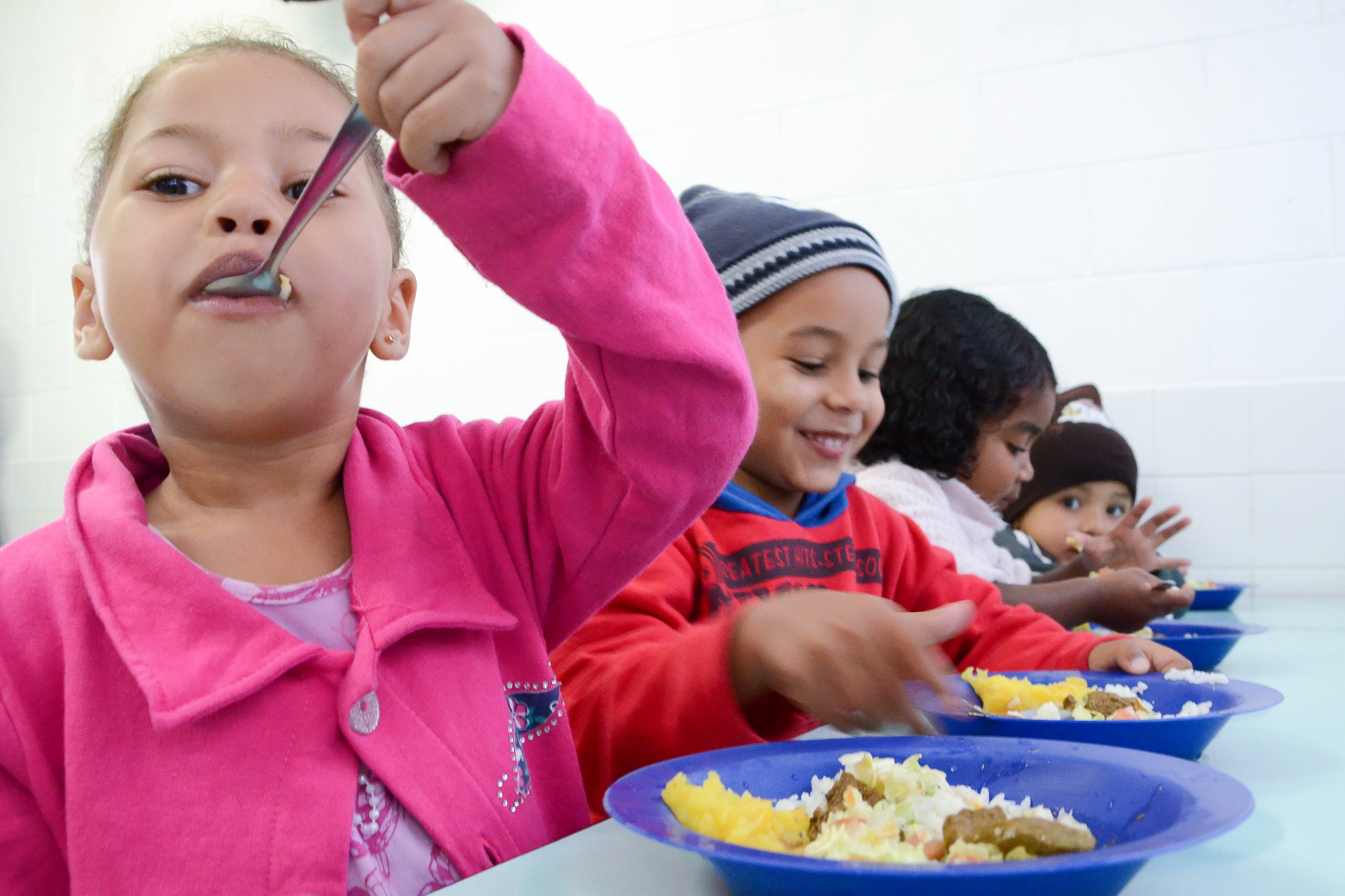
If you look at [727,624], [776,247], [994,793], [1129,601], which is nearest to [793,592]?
[727,624]

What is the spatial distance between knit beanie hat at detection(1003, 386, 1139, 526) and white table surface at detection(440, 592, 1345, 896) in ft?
4.16

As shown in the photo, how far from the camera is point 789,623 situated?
568 millimetres

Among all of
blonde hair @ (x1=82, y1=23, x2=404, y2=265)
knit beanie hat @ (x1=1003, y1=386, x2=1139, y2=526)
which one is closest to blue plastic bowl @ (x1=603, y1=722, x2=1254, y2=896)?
blonde hair @ (x1=82, y1=23, x2=404, y2=265)

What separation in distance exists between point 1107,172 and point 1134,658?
1.61 m

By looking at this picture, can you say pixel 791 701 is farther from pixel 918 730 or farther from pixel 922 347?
pixel 922 347

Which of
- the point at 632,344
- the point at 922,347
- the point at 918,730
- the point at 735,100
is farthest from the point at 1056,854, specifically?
the point at 735,100

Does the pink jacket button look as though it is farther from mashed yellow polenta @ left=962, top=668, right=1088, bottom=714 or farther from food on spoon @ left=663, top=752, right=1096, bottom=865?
mashed yellow polenta @ left=962, top=668, right=1088, bottom=714

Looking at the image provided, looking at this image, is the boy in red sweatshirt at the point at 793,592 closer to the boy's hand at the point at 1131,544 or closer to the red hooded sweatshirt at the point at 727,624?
the red hooded sweatshirt at the point at 727,624

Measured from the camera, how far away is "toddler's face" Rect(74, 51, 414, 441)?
63cm

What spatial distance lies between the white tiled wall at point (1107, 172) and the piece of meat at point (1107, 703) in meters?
1.62

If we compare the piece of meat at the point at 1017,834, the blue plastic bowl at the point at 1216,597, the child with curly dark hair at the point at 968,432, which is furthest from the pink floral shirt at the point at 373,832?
the blue plastic bowl at the point at 1216,597

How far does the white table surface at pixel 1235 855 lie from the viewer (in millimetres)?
449

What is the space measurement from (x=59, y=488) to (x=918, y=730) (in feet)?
→ 11.0

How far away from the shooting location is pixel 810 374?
3.63 feet
